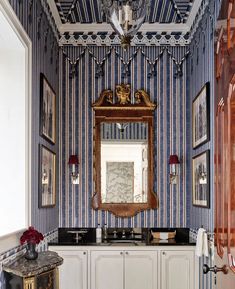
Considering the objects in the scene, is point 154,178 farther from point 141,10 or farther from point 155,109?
point 141,10

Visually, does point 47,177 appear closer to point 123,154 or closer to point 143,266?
point 123,154

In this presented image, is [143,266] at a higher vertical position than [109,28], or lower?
lower

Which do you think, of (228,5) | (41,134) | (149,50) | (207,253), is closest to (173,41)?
(149,50)

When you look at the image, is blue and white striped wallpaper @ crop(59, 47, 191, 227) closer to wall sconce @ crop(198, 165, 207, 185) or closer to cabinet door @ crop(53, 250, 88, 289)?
cabinet door @ crop(53, 250, 88, 289)

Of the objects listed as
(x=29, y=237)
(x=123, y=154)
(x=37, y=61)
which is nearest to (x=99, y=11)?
(x=37, y=61)

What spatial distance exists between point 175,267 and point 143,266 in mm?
318

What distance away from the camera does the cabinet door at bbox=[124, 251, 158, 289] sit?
4.82m

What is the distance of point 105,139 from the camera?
17.9 feet

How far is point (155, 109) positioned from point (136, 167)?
696 millimetres

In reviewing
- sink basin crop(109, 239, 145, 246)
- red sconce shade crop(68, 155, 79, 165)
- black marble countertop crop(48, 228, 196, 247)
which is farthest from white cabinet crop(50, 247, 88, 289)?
red sconce shade crop(68, 155, 79, 165)

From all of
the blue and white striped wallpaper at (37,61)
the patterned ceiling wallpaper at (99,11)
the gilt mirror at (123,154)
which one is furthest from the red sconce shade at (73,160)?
the patterned ceiling wallpaper at (99,11)

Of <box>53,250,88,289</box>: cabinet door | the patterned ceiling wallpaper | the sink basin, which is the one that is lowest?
<box>53,250,88,289</box>: cabinet door

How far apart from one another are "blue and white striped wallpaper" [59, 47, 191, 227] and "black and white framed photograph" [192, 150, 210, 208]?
18.0 inches

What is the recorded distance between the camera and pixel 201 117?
4621 mm
